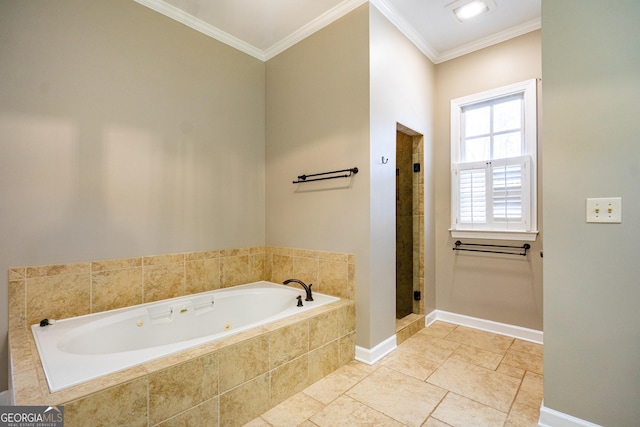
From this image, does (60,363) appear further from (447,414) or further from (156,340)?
(447,414)

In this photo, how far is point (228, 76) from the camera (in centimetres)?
286

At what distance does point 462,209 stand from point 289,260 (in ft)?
6.16

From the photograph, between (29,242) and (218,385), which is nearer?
(218,385)

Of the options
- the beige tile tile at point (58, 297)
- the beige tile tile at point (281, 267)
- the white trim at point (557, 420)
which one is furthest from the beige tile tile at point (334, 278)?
the beige tile tile at point (58, 297)

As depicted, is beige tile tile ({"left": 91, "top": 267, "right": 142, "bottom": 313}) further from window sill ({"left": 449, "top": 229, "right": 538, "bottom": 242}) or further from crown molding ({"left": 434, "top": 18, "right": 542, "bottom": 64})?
crown molding ({"left": 434, "top": 18, "right": 542, "bottom": 64})

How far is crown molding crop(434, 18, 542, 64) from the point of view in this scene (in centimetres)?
265

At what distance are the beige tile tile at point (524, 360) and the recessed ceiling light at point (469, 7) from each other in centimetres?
290

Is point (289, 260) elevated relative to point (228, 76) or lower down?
lower down

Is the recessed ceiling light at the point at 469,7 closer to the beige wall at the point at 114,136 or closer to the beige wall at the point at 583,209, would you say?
the beige wall at the point at 583,209

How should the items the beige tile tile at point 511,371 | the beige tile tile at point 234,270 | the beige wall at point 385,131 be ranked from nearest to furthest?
the beige tile tile at point 511,371 < the beige wall at point 385,131 < the beige tile tile at point 234,270

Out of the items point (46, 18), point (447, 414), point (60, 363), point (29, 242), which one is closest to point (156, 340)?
point (60, 363)

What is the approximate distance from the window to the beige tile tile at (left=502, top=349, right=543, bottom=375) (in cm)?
100

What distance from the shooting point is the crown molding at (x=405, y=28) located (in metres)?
2.40

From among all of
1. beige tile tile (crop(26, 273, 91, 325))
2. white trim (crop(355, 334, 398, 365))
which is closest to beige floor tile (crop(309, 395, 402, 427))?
white trim (crop(355, 334, 398, 365))
